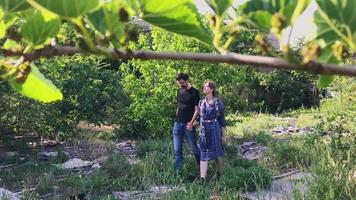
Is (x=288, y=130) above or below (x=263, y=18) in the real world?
below

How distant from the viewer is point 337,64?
1.73ft

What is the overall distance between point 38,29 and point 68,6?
0.29 feet

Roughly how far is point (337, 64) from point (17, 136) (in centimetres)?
1011

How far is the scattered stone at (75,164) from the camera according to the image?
26.4 ft

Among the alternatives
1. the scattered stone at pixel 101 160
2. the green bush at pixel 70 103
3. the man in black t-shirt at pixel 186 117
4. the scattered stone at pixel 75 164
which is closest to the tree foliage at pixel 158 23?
the man in black t-shirt at pixel 186 117

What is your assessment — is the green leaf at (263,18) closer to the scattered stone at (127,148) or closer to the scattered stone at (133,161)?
the scattered stone at (133,161)

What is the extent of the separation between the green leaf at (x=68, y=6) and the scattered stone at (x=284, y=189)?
465 cm

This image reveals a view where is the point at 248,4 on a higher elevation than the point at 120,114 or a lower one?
higher

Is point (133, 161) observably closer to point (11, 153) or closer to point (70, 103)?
point (11, 153)

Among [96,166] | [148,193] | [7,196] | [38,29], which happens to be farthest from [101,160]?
[38,29]

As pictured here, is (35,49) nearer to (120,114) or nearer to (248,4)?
(248,4)

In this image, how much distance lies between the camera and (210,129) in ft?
23.7

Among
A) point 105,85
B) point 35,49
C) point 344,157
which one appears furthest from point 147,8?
point 105,85

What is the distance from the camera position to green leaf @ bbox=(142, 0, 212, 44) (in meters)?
0.54
